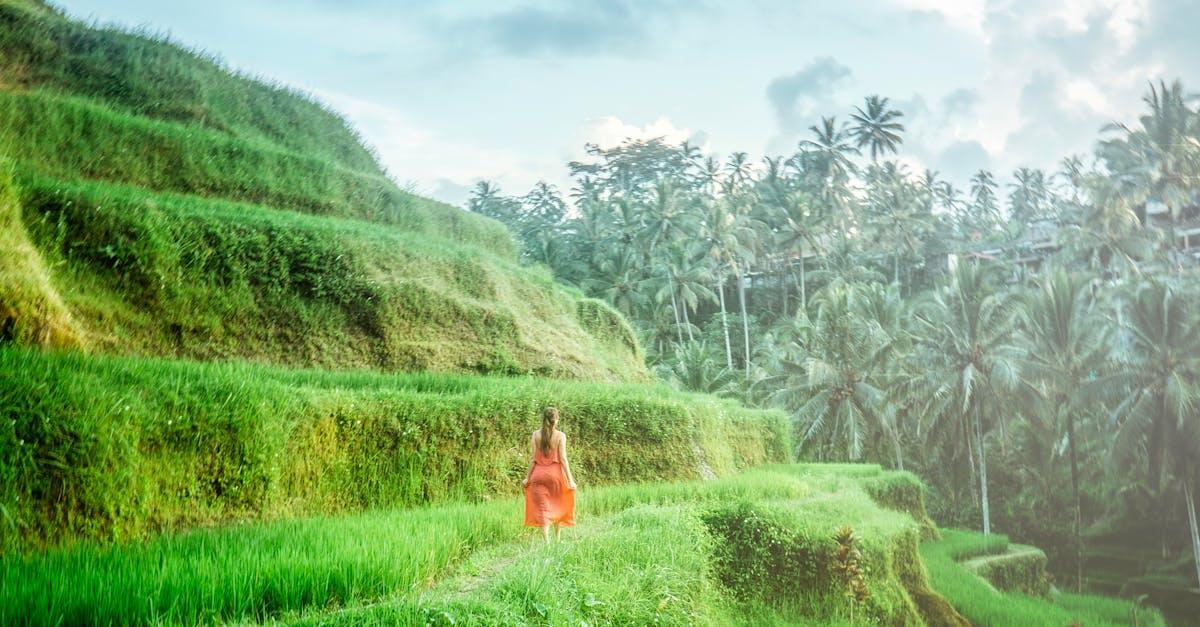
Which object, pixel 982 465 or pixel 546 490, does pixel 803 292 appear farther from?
pixel 546 490

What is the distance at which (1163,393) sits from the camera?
79.0ft

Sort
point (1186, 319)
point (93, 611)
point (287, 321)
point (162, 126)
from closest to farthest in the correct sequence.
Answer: point (93, 611) → point (287, 321) → point (162, 126) → point (1186, 319)

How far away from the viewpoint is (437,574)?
18.2 feet

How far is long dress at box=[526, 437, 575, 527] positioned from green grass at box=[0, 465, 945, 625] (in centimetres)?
26

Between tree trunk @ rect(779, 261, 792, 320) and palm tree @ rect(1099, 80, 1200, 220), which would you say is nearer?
palm tree @ rect(1099, 80, 1200, 220)

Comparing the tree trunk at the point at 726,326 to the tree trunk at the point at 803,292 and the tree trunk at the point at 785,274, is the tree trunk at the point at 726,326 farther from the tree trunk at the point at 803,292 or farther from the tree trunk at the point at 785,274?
the tree trunk at the point at 785,274

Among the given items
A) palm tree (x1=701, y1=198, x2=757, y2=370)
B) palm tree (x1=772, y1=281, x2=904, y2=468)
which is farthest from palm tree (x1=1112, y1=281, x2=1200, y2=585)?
palm tree (x1=701, y1=198, x2=757, y2=370)

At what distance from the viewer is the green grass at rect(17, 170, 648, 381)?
8.05 meters

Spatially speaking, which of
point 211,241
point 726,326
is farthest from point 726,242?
point 211,241

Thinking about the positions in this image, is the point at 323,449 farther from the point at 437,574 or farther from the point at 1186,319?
the point at 1186,319

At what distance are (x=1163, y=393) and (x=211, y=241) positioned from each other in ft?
86.7

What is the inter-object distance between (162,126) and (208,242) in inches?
120

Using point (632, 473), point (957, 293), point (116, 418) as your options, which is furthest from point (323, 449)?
point (957, 293)

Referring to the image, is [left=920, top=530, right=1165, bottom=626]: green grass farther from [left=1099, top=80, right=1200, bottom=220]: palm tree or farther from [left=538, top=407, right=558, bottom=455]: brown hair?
[left=1099, top=80, right=1200, bottom=220]: palm tree
